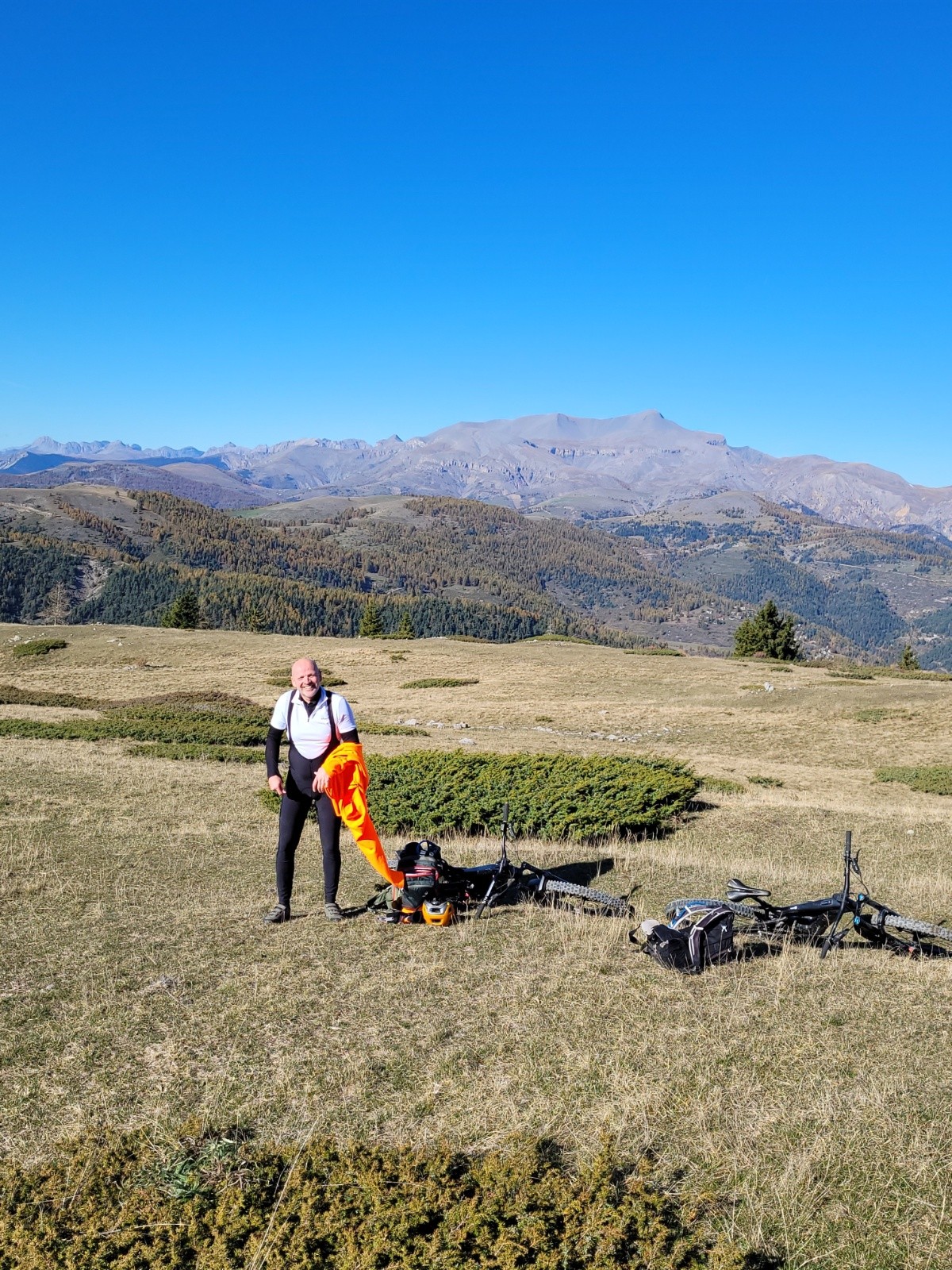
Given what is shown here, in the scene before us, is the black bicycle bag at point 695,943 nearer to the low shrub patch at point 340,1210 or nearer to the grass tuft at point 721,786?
the low shrub patch at point 340,1210

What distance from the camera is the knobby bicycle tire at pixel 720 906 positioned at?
26.4 ft

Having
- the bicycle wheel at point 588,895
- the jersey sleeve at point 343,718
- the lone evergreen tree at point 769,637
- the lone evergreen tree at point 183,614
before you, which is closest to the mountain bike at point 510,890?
the bicycle wheel at point 588,895

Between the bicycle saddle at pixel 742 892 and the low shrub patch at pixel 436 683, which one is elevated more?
the bicycle saddle at pixel 742 892

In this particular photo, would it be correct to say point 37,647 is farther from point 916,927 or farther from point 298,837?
point 916,927

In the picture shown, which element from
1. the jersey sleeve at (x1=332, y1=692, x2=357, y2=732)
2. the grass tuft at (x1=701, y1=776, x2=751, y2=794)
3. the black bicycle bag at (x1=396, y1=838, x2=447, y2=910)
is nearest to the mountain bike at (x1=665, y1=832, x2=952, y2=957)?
the black bicycle bag at (x1=396, y1=838, x2=447, y2=910)

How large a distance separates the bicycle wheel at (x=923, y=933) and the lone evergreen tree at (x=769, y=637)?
7255 cm

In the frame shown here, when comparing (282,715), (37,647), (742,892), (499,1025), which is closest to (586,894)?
(742,892)

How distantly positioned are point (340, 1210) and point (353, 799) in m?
4.79

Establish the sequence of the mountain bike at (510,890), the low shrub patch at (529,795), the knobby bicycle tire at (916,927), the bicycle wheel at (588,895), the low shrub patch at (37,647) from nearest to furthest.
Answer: the knobby bicycle tire at (916,927) → the mountain bike at (510,890) → the bicycle wheel at (588,895) → the low shrub patch at (529,795) → the low shrub patch at (37,647)

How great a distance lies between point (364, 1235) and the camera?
4035 mm

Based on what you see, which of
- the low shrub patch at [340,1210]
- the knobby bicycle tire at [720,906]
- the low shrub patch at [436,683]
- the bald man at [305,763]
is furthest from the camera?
the low shrub patch at [436,683]

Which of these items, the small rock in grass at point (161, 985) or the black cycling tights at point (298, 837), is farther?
the black cycling tights at point (298, 837)

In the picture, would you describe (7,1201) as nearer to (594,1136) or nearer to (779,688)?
(594,1136)

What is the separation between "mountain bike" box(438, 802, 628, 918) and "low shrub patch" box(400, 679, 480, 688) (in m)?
34.1
